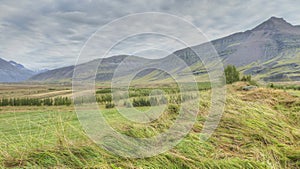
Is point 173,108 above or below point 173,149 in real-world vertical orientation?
above

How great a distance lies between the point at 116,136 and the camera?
11.1 feet

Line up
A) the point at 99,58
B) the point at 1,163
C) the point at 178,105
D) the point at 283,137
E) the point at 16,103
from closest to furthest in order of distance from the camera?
1. the point at 1,163
2. the point at 99,58
3. the point at 283,137
4. the point at 178,105
5. the point at 16,103

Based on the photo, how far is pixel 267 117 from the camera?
18.1ft

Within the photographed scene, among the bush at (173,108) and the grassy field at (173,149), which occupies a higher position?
the bush at (173,108)

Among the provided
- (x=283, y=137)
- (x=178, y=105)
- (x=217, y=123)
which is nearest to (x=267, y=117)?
(x=283, y=137)

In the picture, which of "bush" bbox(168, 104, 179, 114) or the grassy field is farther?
"bush" bbox(168, 104, 179, 114)

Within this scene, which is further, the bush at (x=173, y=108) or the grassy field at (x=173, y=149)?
the bush at (x=173, y=108)

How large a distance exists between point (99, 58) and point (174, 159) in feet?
7.15

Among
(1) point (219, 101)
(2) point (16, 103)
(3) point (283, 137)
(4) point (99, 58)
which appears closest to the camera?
(4) point (99, 58)

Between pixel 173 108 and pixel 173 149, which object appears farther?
pixel 173 108

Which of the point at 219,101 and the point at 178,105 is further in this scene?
the point at 219,101

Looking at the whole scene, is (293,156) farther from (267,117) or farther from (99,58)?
(99,58)

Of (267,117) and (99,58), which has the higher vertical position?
(99,58)

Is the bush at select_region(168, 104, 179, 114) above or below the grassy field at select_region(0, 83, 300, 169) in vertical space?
above
